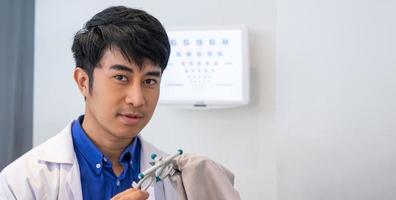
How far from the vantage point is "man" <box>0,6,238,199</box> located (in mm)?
866

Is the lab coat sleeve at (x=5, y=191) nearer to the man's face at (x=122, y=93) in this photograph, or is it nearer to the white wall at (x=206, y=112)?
the man's face at (x=122, y=93)

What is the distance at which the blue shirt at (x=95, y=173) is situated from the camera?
93 cm

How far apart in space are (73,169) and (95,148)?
0.21ft

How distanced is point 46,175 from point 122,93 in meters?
0.23

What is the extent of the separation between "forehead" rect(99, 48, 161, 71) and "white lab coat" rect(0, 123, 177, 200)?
19cm

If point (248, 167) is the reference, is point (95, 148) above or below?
above

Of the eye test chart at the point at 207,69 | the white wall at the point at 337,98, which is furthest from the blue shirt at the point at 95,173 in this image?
the white wall at the point at 337,98

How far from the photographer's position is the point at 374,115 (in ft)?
4.36

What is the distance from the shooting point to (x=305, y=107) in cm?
136

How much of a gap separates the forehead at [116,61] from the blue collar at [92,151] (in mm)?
177

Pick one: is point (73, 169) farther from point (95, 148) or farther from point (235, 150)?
point (235, 150)

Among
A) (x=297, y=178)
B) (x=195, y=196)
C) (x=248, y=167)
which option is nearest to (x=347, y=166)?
(x=297, y=178)

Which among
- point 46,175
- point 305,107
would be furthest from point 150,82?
point 305,107

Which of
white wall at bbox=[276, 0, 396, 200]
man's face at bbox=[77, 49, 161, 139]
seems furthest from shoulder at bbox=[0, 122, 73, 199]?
white wall at bbox=[276, 0, 396, 200]
